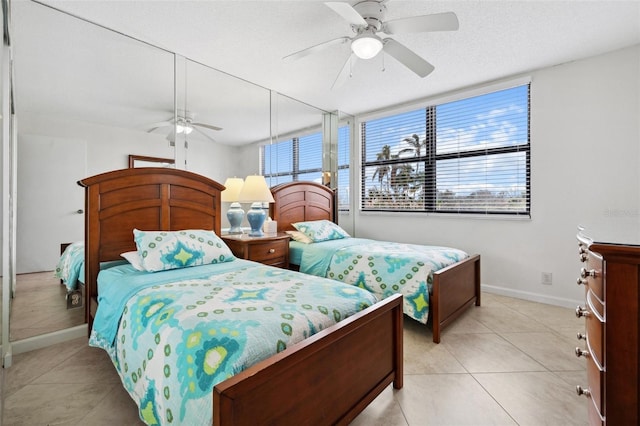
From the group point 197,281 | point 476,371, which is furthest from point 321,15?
Result: point 476,371

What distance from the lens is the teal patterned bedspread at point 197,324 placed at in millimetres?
1025

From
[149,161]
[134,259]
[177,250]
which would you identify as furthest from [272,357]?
[149,161]

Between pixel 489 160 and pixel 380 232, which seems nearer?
pixel 489 160

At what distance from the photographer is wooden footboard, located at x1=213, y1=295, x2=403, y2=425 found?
916 mm

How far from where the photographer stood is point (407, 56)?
2234mm

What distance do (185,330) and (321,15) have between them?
2250mm

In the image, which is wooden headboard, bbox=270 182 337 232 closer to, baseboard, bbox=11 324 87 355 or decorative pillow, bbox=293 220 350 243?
decorative pillow, bbox=293 220 350 243

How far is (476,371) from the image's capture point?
1915 mm

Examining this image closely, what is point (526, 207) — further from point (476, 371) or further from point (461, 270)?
point (476, 371)

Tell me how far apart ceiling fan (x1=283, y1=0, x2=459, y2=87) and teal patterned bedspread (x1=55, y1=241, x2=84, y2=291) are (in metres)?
2.22

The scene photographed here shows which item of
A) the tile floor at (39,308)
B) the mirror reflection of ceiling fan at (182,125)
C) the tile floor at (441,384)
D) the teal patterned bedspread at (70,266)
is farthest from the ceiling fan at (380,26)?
the tile floor at (39,308)

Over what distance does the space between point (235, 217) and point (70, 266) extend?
4.55 ft

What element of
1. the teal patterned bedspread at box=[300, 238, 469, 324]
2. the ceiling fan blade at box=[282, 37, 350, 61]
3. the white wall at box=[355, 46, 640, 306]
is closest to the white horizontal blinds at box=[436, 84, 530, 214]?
the white wall at box=[355, 46, 640, 306]

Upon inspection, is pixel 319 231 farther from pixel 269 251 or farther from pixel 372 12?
pixel 372 12
